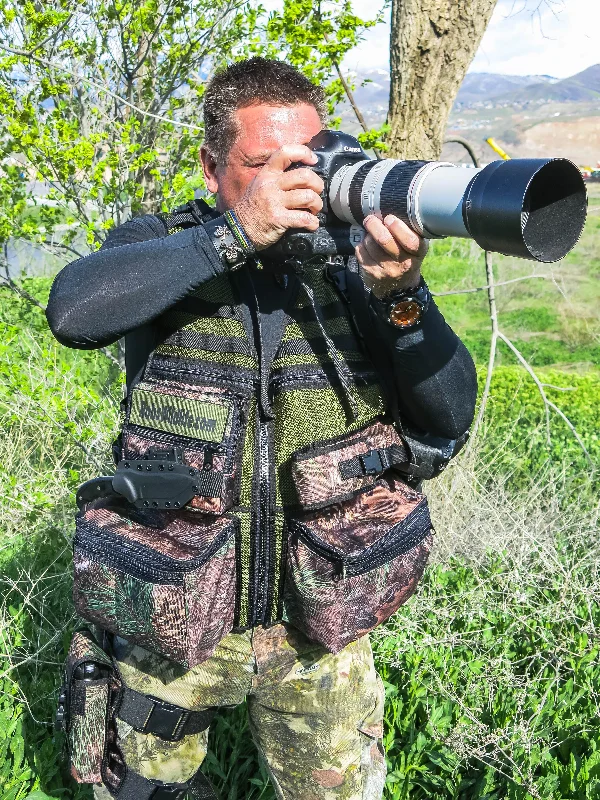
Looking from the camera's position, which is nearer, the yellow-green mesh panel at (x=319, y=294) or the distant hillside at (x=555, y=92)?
the yellow-green mesh panel at (x=319, y=294)

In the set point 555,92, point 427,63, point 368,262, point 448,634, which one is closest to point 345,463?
point 368,262

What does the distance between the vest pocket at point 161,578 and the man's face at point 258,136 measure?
0.73 metres

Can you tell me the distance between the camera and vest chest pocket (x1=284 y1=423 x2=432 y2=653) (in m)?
1.76

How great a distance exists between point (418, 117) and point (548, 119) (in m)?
59.1

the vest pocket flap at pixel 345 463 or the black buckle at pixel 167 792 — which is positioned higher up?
the vest pocket flap at pixel 345 463

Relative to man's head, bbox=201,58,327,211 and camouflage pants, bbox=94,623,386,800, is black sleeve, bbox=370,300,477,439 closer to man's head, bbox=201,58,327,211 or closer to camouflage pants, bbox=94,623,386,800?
man's head, bbox=201,58,327,211

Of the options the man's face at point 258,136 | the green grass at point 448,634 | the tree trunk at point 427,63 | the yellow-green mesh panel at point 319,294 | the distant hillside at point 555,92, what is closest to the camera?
the man's face at point 258,136

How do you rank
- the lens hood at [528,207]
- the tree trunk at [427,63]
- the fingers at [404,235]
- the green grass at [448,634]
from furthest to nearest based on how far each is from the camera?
1. the tree trunk at [427,63]
2. the green grass at [448,634]
3. the fingers at [404,235]
4. the lens hood at [528,207]

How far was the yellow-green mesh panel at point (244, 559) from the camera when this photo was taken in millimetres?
1813

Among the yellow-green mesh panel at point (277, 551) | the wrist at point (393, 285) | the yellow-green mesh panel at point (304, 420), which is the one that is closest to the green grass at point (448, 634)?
the yellow-green mesh panel at point (277, 551)

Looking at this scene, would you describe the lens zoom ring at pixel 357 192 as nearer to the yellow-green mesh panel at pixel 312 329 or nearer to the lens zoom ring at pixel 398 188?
the lens zoom ring at pixel 398 188

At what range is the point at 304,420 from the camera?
5.87 ft

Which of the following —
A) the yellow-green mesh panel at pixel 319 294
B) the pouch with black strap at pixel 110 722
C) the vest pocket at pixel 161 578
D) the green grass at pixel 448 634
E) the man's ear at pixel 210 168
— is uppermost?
the man's ear at pixel 210 168

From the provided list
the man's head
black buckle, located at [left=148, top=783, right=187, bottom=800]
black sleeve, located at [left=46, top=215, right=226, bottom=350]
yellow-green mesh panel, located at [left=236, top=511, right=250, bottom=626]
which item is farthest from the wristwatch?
black buckle, located at [left=148, top=783, right=187, bottom=800]
